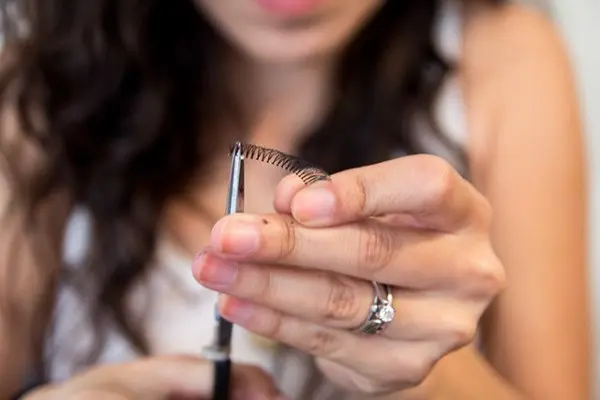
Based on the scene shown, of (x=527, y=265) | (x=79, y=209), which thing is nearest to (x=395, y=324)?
(x=527, y=265)

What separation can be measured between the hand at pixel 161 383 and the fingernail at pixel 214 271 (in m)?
0.14

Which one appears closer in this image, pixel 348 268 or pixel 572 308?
pixel 348 268

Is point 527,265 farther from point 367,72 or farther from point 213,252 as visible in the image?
point 213,252

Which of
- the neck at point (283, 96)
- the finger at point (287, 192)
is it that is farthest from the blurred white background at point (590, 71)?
the finger at point (287, 192)

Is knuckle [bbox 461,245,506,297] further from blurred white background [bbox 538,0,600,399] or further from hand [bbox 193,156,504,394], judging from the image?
blurred white background [bbox 538,0,600,399]

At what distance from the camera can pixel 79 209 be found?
0.70 meters

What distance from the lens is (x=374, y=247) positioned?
0.38 metres

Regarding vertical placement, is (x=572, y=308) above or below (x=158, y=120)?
below

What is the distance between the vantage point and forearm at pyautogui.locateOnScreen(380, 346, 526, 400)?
497 mm

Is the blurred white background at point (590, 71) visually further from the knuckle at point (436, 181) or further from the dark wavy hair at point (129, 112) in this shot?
the knuckle at point (436, 181)

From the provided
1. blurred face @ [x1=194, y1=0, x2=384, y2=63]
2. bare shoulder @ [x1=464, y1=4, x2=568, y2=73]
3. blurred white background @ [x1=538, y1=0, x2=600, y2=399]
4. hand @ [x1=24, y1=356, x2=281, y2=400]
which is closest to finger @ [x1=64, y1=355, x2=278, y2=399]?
hand @ [x1=24, y1=356, x2=281, y2=400]

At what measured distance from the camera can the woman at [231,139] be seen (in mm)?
629

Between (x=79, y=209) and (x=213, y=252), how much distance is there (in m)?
0.38

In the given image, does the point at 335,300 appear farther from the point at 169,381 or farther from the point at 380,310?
the point at 169,381
